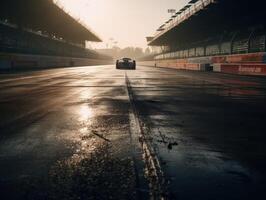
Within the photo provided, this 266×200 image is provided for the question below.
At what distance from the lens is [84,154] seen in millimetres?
3639

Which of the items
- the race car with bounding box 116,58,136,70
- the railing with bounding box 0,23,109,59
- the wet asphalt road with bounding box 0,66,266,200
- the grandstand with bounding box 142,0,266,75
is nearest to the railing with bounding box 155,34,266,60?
the grandstand with bounding box 142,0,266,75

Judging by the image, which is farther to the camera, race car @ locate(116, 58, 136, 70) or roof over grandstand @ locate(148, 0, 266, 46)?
race car @ locate(116, 58, 136, 70)

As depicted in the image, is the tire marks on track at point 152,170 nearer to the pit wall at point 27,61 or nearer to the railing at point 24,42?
the pit wall at point 27,61

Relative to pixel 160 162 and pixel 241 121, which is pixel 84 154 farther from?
pixel 241 121

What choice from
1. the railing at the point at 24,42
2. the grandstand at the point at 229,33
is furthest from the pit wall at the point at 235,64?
the railing at the point at 24,42

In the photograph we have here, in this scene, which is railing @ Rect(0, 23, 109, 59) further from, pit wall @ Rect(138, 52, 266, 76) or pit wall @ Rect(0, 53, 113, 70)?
pit wall @ Rect(138, 52, 266, 76)

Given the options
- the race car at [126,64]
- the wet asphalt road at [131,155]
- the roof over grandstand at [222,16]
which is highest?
the roof over grandstand at [222,16]

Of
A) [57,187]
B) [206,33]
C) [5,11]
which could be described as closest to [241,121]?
[57,187]

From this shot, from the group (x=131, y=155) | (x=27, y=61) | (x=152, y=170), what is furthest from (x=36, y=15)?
(x=152, y=170)

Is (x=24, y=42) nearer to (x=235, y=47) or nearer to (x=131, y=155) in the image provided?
(x=235, y=47)

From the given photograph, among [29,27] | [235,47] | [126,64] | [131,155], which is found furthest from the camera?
[29,27]

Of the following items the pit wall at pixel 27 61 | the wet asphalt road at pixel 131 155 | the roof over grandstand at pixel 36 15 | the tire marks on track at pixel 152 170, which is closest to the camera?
the tire marks on track at pixel 152 170

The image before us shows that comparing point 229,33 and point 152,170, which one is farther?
point 229,33

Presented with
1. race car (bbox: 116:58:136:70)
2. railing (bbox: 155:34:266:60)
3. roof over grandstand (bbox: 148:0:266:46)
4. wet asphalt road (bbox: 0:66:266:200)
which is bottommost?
race car (bbox: 116:58:136:70)
